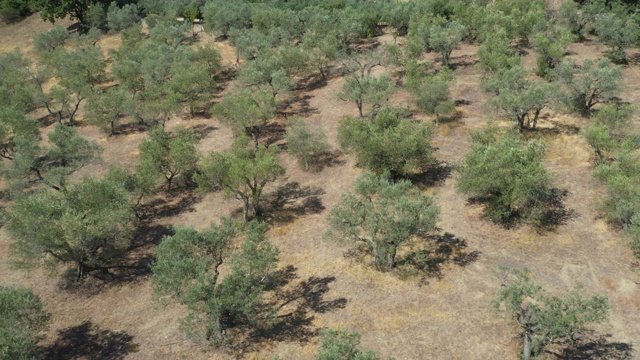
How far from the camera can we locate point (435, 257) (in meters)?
43.0

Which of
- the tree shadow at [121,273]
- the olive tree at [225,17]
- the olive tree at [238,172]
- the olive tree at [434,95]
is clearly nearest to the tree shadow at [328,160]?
the olive tree at [238,172]

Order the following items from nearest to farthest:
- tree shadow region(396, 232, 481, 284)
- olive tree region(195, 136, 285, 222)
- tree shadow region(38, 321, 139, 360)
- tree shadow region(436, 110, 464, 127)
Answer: tree shadow region(38, 321, 139, 360), tree shadow region(396, 232, 481, 284), olive tree region(195, 136, 285, 222), tree shadow region(436, 110, 464, 127)

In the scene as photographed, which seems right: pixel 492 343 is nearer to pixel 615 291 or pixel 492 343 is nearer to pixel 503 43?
pixel 615 291

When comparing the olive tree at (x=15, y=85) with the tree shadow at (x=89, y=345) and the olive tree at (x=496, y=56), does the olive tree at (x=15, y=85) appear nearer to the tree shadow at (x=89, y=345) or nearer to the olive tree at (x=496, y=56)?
the tree shadow at (x=89, y=345)

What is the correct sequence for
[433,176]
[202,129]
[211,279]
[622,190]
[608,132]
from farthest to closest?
[202,129] < [433,176] < [608,132] < [622,190] < [211,279]

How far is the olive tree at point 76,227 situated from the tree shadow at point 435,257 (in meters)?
26.1

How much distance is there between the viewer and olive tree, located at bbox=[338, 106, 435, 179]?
5000 centimetres

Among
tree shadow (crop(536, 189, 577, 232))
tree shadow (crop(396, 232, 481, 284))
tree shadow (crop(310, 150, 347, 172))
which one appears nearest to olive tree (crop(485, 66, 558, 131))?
tree shadow (crop(536, 189, 577, 232))

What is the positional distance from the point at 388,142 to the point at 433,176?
25.0 ft

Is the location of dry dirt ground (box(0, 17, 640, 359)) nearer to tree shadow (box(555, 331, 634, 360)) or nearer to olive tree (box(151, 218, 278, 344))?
tree shadow (box(555, 331, 634, 360))

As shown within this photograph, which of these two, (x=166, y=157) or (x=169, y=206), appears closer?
(x=169, y=206)

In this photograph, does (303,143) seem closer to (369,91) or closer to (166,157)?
(369,91)

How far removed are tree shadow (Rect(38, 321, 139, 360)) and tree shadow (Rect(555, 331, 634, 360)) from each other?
1262 inches

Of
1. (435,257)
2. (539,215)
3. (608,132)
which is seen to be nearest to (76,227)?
(435,257)
